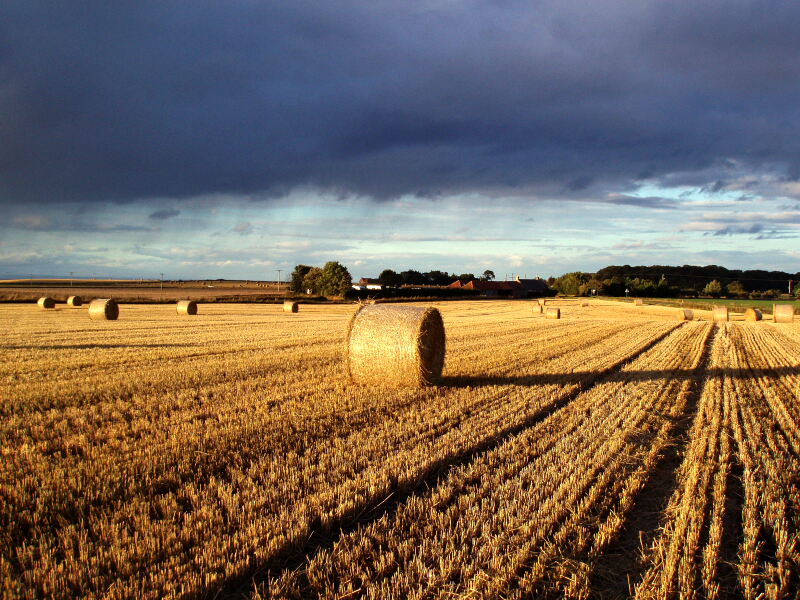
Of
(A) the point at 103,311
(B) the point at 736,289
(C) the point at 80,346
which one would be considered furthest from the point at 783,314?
(B) the point at 736,289

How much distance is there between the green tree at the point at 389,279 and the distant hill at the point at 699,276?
4504 centimetres

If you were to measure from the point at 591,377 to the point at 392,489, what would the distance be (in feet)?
23.4

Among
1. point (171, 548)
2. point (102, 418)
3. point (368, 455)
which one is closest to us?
point (171, 548)

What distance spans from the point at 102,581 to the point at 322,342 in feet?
42.8

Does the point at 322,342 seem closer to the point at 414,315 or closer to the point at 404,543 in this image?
the point at 414,315

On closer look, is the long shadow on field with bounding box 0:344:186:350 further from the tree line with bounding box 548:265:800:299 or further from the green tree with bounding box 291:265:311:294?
the tree line with bounding box 548:265:800:299

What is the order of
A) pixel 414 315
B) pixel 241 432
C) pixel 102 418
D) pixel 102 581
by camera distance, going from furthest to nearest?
pixel 414 315 → pixel 102 418 → pixel 241 432 → pixel 102 581

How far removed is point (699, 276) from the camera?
13200cm

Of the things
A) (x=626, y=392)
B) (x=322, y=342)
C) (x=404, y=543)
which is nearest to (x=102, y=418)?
(x=404, y=543)

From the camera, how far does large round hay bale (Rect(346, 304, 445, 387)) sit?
385 inches

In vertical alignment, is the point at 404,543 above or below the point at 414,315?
below

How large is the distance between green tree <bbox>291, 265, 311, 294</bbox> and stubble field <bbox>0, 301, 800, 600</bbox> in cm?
8236

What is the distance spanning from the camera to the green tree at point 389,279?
111 metres

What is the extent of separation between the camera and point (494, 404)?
329 inches
